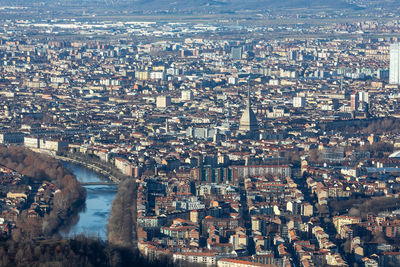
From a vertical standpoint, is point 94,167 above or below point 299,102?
above

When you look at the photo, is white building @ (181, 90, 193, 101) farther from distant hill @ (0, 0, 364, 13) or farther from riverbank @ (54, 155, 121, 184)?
distant hill @ (0, 0, 364, 13)

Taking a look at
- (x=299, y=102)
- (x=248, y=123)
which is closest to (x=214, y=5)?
(x=299, y=102)

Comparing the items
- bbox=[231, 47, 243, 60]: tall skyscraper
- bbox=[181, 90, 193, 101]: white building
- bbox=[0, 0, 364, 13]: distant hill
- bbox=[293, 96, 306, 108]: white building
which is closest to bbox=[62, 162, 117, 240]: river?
bbox=[293, 96, 306, 108]: white building

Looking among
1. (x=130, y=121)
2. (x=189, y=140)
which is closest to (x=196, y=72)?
(x=130, y=121)

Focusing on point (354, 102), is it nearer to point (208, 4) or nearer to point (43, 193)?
point (43, 193)

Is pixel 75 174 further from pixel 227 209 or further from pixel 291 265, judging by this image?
pixel 291 265

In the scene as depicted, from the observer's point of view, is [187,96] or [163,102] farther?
[187,96]

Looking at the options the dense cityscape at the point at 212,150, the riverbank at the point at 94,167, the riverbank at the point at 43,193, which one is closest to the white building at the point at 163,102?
the dense cityscape at the point at 212,150
